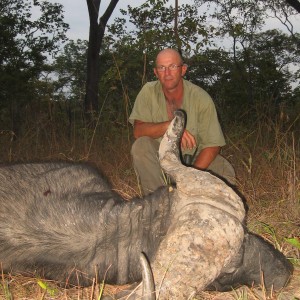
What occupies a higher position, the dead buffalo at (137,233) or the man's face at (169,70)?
the man's face at (169,70)

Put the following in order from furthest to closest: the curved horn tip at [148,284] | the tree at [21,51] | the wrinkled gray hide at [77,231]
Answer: the tree at [21,51] < the wrinkled gray hide at [77,231] < the curved horn tip at [148,284]

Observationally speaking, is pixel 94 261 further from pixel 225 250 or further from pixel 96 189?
pixel 225 250

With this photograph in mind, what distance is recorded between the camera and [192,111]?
180 inches

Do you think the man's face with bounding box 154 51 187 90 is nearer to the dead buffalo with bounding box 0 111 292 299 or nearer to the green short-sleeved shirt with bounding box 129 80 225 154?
the green short-sleeved shirt with bounding box 129 80 225 154

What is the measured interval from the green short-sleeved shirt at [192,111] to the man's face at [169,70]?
0.74 feet

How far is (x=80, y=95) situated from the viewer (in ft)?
61.7

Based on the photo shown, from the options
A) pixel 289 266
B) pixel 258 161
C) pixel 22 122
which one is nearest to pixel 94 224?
pixel 289 266

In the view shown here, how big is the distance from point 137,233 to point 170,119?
2.15m

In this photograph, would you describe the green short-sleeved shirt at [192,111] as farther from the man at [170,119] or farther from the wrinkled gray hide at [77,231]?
the wrinkled gray hide at [77,231]

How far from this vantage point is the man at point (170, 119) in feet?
14.5

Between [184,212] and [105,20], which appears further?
[105,20]

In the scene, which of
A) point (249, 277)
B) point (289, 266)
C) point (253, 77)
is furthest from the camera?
point (253, 77)

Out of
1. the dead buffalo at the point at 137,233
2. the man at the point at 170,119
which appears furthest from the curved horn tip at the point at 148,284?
the man at the point at 170,119

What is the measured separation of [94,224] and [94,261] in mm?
185
